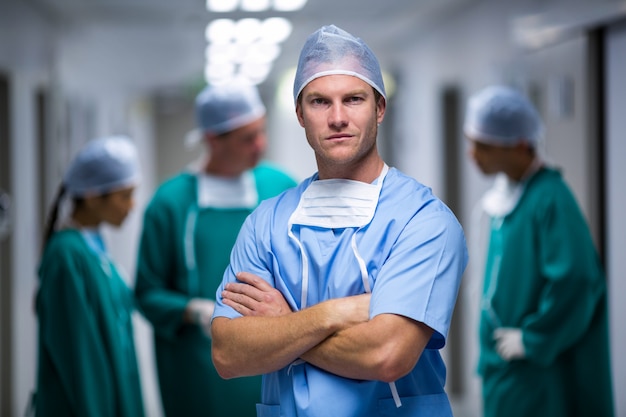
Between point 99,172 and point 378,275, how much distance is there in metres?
1.76

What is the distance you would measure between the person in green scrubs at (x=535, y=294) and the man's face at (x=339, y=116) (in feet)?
5.18

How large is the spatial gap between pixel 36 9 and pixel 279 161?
6.27m

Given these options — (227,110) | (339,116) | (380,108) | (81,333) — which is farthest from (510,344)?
(339,116)

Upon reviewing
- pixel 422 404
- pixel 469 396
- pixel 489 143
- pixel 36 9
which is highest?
pixel 36 9

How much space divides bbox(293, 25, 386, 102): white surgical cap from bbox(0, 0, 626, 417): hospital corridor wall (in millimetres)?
2097

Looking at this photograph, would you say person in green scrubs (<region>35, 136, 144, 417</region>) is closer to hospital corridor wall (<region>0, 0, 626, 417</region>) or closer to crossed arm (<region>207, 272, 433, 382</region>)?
hospital corridor wall (<region>0, 0, 626, 417</region>)

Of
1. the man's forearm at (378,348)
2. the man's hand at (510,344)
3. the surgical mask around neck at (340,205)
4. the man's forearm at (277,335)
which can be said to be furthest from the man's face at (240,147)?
→ the man's forearm at (378,348)

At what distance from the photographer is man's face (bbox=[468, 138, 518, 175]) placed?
3.44 meters

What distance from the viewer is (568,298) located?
314cm

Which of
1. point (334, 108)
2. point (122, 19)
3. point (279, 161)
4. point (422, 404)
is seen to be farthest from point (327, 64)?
point (279, 161)

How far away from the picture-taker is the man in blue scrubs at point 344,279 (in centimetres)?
172

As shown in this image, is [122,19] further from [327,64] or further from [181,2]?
[327,64]

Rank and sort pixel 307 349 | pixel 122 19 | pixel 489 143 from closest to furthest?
pixel 307 349, pixel 489 143, pixel 122 19

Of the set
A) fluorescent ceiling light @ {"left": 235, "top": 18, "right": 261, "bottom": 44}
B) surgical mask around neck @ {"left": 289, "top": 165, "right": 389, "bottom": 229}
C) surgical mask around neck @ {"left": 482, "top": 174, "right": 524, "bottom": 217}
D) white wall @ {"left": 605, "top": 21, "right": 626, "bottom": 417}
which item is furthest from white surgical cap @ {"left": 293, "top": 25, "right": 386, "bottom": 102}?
fluorescent ceiling light @ {"left": 235, "top": 18, "right": 261, "bottom": 44}
